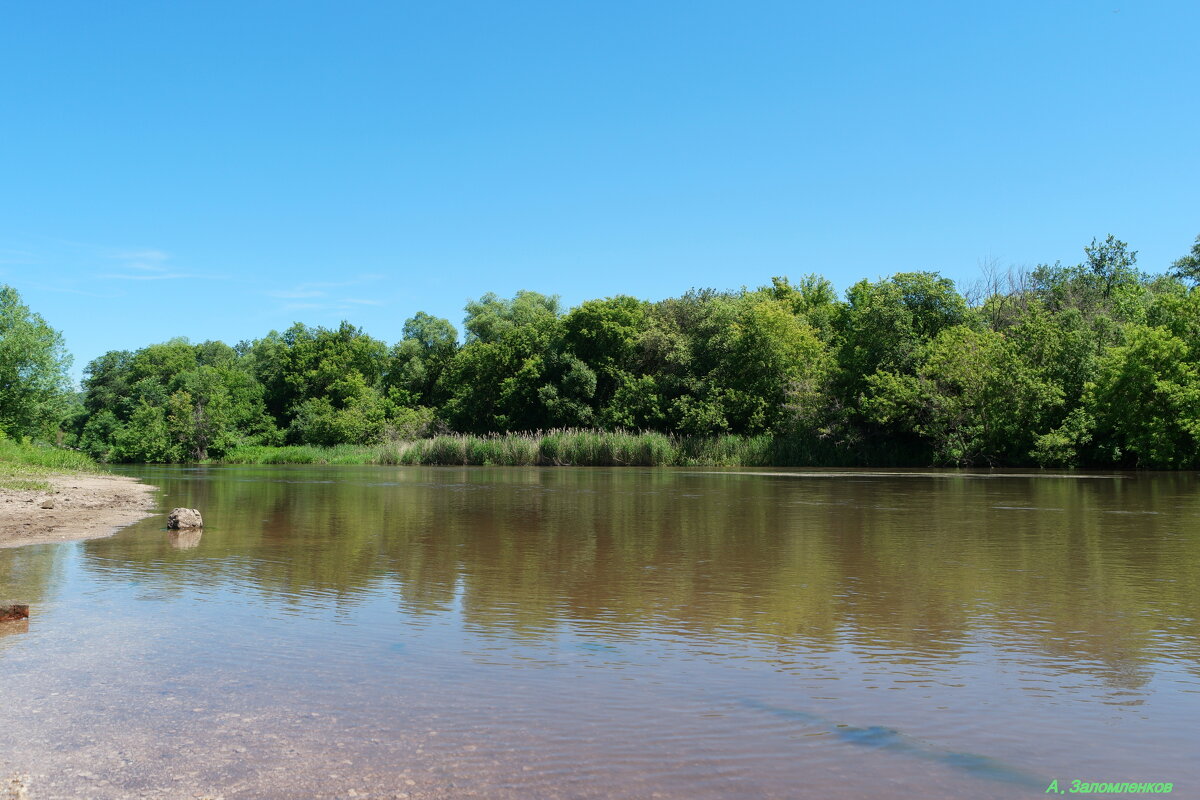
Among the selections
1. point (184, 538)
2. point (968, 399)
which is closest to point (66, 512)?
point (184, 538)

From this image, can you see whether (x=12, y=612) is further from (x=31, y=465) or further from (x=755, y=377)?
(x=755, y=377)

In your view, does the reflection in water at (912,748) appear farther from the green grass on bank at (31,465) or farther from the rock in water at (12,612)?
the green grass on bank at (31,465)

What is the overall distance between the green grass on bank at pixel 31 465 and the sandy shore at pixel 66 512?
0.75 metres

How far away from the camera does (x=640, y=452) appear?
49.5 metres

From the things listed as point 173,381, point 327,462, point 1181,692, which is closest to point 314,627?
point 1181,692

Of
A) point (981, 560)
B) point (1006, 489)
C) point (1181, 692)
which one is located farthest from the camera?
point (1006, 489)

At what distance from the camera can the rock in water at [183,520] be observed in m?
13.9

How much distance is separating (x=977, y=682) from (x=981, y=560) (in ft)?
18.6

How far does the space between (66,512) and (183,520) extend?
3963mm

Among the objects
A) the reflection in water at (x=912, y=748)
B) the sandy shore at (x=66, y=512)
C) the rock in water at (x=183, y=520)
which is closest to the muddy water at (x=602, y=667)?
the reflection in water at (x=912, y=748)

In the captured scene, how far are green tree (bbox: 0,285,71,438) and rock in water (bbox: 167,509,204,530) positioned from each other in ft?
113

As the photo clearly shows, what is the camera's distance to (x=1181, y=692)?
17.0ft

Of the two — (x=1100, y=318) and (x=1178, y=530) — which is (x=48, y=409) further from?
(x=1100, y=318)

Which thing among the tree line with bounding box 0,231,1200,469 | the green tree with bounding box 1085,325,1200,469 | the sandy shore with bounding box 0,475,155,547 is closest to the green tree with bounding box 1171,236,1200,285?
the tree line with bounding box 0,231,1200,469
